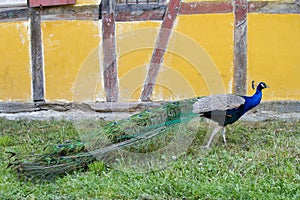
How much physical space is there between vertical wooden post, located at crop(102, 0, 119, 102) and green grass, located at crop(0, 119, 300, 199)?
184 centimetres

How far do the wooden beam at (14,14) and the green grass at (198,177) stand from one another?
8.76 ft

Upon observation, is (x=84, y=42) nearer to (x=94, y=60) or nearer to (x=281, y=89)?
(x=94, y=60)

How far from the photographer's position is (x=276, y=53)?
6.02 meters

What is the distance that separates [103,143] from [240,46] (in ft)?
10.0

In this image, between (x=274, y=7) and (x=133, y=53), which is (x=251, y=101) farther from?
(x=133, y=53)

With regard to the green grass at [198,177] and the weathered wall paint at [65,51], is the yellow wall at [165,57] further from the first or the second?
the green grass at [198,177]

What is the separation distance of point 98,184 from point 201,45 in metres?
3.37

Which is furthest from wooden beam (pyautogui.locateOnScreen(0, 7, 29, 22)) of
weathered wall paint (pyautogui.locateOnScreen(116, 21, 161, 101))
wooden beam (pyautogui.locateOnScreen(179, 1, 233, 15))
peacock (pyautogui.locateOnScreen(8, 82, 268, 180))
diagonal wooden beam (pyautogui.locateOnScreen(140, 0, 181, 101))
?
peacock (pyautogui.locateOnScreen(8, 82, 268, 180))

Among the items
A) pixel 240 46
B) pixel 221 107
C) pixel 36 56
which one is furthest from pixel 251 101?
pixel 36 56

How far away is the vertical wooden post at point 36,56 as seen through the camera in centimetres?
658

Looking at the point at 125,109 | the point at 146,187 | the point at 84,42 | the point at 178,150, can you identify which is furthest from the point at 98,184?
the point at 84,42

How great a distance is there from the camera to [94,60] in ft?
21.3

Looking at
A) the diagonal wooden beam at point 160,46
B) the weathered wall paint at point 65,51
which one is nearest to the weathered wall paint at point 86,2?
the weathered wall paint at point 65,51

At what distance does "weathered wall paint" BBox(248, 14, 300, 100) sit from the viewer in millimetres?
5973
